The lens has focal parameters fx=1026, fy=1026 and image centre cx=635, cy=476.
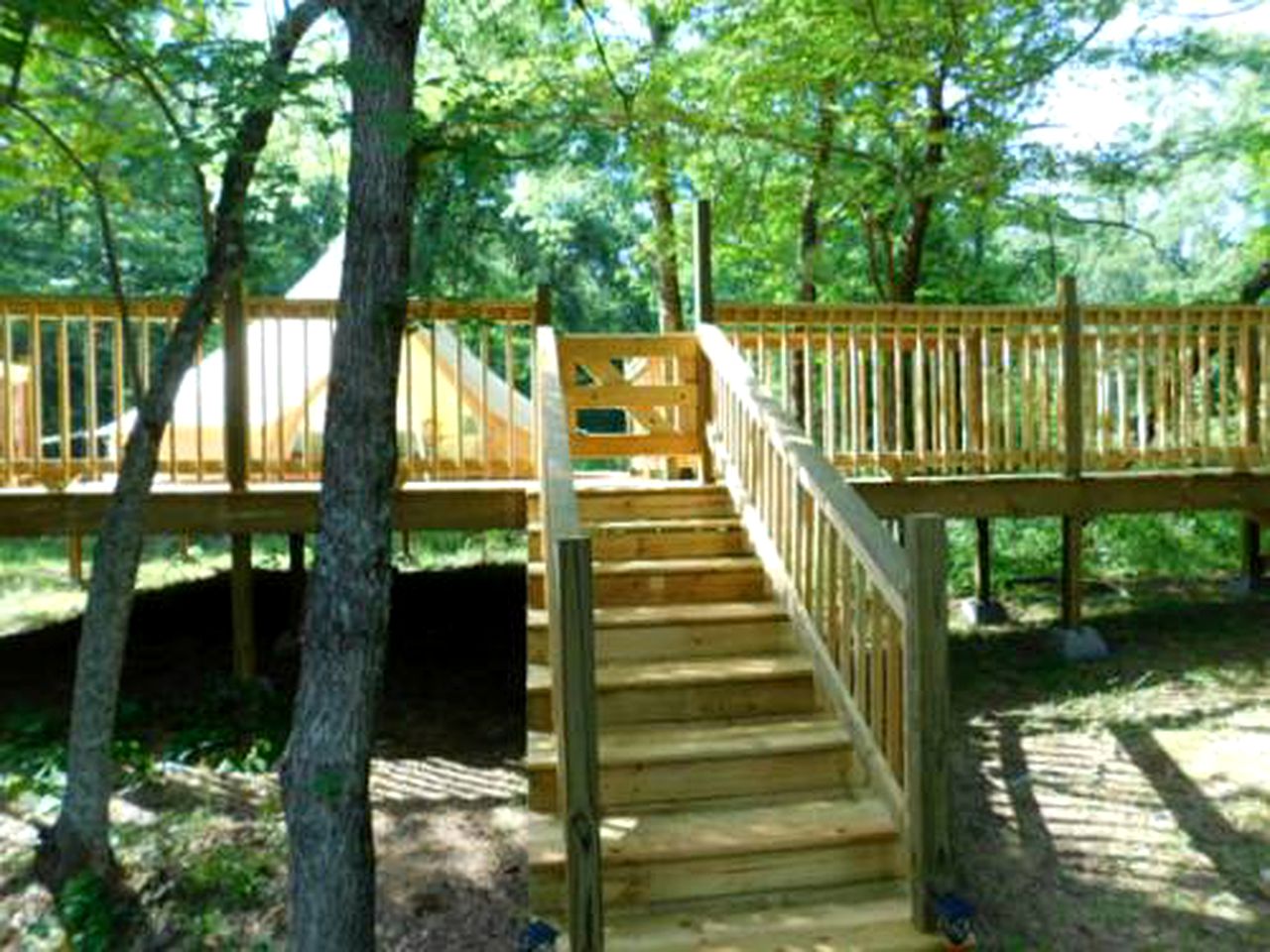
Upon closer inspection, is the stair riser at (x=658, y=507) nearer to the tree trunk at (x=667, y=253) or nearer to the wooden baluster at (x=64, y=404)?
→ the wooden baluster at (x=64, y=404)

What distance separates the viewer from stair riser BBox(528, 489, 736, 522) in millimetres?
5941

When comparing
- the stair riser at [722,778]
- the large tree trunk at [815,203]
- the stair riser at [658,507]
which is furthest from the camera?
the large tree trunk at [815,203]

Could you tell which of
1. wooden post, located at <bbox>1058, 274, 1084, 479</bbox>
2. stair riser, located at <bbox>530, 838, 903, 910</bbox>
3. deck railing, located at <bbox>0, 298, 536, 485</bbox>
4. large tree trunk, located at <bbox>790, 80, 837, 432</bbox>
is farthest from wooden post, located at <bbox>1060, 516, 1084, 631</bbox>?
Answer: stair riser, located at <bbox>530, 838, 903, 910</bbox>

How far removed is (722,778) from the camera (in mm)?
4074

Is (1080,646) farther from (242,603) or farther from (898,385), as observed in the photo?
(242,603)

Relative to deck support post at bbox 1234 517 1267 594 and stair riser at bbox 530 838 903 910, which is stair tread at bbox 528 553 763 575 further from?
deck support post at bbox 1234 517 1267 594

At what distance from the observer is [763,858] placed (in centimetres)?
366

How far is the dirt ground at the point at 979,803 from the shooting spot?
4070 mm

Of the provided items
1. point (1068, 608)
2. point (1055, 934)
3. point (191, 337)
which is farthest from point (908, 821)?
point (1068, 608)

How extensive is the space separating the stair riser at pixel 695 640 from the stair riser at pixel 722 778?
31.9 inches

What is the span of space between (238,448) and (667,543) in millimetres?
2793

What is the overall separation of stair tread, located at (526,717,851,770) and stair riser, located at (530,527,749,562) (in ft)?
4.12

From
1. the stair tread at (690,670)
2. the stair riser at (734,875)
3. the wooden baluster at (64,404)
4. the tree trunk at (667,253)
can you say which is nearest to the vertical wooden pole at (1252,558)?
the tree trunk at (667,253)

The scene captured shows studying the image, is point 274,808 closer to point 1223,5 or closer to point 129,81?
point 129,81
